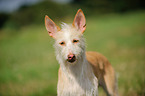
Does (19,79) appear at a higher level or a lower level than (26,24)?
lower

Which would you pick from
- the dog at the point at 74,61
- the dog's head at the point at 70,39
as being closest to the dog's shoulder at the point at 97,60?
the dog at the point at 74,61

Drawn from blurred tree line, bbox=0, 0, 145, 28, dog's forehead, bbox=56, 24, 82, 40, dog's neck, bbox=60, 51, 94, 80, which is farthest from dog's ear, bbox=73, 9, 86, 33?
blurred tree line, bbox=0, 0, 145, 28

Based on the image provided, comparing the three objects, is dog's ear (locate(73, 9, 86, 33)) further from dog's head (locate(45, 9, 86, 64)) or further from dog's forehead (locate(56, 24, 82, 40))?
dog's forehead (locate(56, 24, 82, 40))

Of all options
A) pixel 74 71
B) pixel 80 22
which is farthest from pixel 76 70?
pixel 80 22

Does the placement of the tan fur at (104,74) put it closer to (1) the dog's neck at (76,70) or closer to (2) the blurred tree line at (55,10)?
(1) the dog's neck at (76,70)

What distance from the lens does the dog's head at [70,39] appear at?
277 centimetres

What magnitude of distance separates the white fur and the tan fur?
0.64 meters

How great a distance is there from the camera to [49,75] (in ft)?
21.0

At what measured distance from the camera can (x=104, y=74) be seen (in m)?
3.90

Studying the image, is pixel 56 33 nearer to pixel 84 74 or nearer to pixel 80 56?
pixel 80 56

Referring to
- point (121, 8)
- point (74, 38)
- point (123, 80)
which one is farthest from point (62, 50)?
point (121, 8)

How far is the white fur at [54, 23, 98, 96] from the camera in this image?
294 centimetres

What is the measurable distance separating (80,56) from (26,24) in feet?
125

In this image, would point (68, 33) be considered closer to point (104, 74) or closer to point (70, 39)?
point (70, 39)
